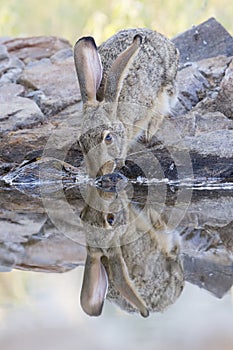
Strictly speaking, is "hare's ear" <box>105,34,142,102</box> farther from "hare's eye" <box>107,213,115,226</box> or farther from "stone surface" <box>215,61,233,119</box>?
"stone surface" <box>215,61,233,119</box>

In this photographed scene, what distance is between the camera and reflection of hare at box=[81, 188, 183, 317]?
9.77 feet

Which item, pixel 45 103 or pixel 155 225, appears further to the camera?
pixel 45 103

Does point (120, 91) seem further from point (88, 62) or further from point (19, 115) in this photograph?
point (19, 115)

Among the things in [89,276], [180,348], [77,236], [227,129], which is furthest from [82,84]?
[180,348]

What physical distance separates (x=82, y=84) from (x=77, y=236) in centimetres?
262

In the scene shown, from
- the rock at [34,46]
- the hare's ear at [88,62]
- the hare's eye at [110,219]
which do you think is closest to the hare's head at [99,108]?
the hare's ear at [88,62]

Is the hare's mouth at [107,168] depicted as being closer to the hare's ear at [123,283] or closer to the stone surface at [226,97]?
the stone surface at [226,97]

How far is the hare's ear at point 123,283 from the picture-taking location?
2.93m

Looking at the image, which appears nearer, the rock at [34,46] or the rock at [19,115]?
the rock at [19,115]

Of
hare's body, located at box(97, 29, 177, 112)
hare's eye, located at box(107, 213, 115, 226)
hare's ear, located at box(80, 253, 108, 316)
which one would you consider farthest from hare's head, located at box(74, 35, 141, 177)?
hare's ear, located at box(80, 253, 108, 316)

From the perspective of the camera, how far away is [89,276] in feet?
10.7

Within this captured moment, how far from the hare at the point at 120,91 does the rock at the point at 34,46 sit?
4.53 metres

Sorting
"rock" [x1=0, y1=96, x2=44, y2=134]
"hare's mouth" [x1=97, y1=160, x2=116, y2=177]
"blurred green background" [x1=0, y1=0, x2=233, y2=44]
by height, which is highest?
"blurred green background" [x1=0, y1=0, x2=233, y2=44]

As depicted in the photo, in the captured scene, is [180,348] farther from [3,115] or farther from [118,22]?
[118,22]
